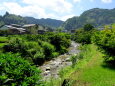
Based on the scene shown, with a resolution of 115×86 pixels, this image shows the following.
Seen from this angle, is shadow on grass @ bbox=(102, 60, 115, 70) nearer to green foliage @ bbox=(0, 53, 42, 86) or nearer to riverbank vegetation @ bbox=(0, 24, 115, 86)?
riverbank vegetation @ bbox=(0, 24, 115, 86)

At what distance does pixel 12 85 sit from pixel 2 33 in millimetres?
50018

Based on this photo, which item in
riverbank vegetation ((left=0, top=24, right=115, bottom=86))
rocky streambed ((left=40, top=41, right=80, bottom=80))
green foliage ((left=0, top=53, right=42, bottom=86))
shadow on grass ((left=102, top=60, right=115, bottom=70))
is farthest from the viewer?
rocky streambed ((left=40, top=41, right=80, bottom=80))

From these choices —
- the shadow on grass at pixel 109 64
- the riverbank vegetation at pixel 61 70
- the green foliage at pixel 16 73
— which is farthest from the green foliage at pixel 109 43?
the green foliage at pixel 16 73

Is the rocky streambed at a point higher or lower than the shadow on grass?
lower

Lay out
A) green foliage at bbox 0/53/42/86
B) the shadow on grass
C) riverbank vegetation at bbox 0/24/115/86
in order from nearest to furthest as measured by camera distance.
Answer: green foliage at bbox 0/53/42/86 → riverbank vegetation at bbox 0/24/115/86 → the shadow on grass

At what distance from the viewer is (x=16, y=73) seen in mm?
5078

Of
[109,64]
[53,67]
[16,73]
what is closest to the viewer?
[16,73]

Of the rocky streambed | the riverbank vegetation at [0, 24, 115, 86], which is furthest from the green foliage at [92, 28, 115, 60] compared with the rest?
the rocky streambed

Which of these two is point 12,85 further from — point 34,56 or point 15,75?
point 34,56

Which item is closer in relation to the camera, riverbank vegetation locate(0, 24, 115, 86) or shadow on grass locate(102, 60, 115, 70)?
riverbank vegetation locate(0, 24, 115, 86)

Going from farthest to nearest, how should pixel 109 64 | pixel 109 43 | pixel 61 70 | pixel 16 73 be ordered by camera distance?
pixel 61 70, pixel 109 64, pixel 109 43, pixel 16 73

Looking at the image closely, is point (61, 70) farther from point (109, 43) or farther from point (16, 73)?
point (16, 73)

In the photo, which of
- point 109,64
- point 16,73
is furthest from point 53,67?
point 16,73

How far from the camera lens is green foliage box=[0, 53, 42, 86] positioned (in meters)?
4.70
